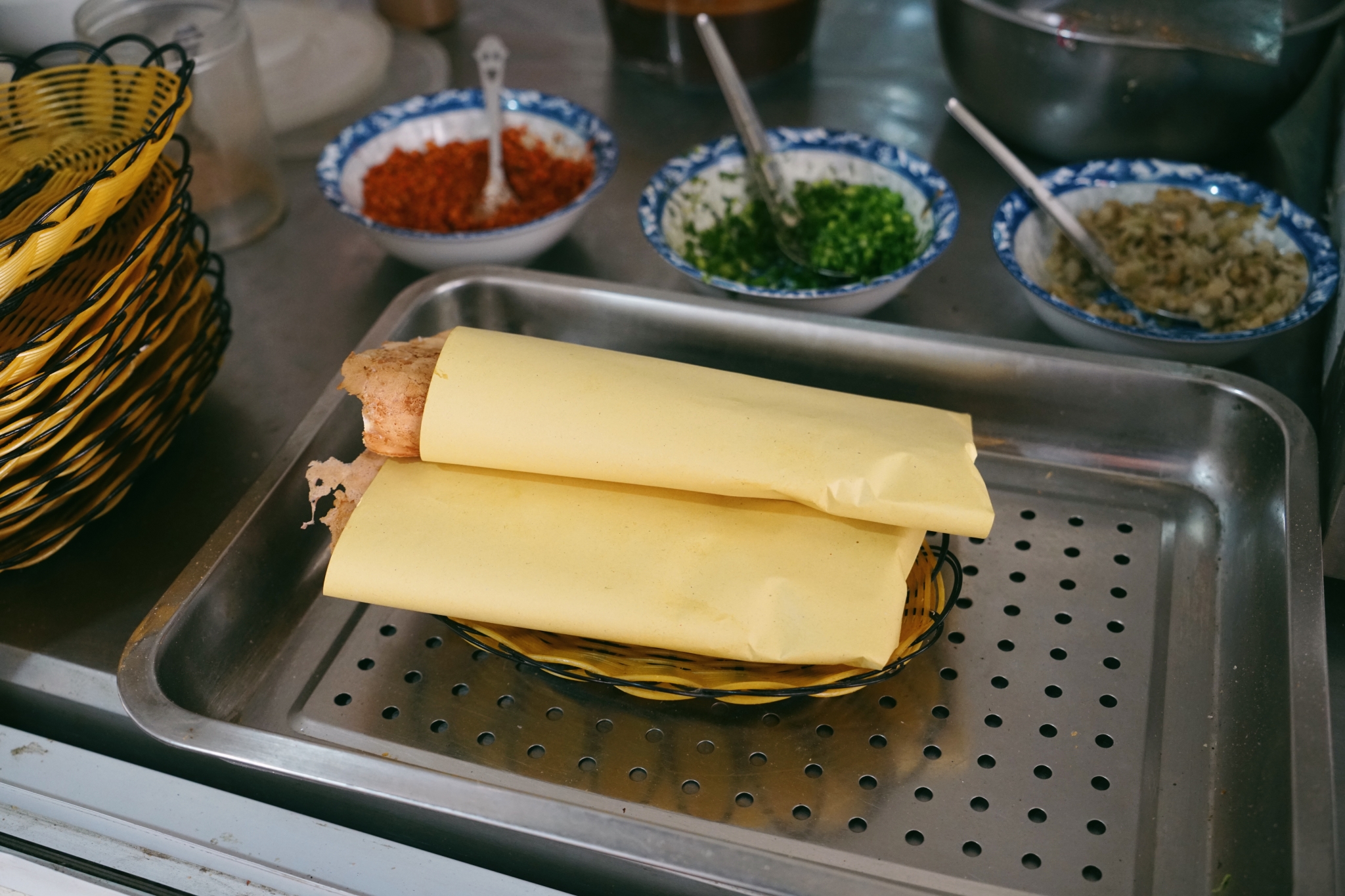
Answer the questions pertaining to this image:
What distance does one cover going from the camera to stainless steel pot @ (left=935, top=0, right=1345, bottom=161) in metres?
1.00

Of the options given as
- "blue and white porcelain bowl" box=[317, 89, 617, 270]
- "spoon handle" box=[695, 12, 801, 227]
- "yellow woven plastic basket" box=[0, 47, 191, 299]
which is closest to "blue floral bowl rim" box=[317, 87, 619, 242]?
"blue and white porcelain bowl" box=[317, 89, 617, 270]

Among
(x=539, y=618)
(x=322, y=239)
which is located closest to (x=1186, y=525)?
(x=539, y=618)

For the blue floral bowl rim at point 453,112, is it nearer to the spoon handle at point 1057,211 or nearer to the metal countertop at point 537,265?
the metal countertop at point 537,265

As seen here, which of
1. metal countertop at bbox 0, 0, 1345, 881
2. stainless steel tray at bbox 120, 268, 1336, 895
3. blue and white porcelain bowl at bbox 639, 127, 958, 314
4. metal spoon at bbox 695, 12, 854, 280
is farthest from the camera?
metal spoon at bbox 695, 12, 854, 280

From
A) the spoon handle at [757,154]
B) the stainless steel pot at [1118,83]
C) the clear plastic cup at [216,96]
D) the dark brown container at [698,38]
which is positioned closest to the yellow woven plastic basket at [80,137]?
the clear plastic cup at [216,96]

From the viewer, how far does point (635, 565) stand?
0.65m

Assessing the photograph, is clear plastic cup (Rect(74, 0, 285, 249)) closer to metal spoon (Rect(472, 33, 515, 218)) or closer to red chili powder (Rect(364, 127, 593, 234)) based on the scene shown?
red chili powder (Rect(364, 127, 593, 234))

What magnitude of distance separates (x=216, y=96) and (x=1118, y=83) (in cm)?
92

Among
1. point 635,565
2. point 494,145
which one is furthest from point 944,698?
point 494,145

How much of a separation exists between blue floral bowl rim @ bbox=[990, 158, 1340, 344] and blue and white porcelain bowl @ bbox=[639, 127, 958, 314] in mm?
Answer: 71

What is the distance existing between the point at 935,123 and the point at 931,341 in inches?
23.2

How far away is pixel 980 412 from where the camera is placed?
0.86 m

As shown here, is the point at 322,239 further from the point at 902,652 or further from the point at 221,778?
the point at 902,652

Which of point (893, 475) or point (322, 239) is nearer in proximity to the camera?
point (893, 475)
